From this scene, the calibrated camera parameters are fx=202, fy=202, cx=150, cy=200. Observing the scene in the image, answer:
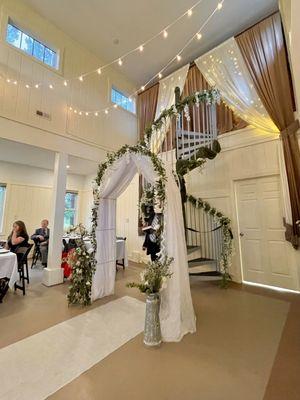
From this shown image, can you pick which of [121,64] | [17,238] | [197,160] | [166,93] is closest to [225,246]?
[197,160]

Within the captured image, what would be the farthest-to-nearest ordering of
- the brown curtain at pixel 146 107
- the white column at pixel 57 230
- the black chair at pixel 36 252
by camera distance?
the brown curtain at pixel 146 107, the black chair at pixel 36 252, the white column at pixel 57 230

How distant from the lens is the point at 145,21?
4.75 metres

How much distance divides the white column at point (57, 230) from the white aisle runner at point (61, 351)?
1.67m

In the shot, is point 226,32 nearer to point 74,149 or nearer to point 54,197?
point 74,149

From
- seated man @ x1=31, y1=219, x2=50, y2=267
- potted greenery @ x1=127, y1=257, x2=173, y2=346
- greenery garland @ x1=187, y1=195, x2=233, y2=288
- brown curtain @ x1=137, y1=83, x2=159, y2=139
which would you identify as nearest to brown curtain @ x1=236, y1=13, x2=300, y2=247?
greenery garland @ x1=187, y1=195, x2=233, y2=288

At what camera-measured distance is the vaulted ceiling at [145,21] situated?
173 inches

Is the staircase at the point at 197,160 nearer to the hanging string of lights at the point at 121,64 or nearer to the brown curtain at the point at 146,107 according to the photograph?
the brown curtain at the point at 146,107

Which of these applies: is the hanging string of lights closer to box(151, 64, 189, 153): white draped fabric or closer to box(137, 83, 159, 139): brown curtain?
box(137, 83, 159, 139): brown curtain

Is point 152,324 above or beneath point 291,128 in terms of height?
beneath

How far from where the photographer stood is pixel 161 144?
5.51 m

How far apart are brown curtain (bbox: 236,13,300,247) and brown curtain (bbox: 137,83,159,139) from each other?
2.61 metres

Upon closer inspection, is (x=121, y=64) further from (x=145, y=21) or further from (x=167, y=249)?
(x=167, y=249)

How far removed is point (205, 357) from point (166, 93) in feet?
19.7

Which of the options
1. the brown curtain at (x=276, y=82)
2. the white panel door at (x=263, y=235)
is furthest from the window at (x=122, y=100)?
the white panel door at (x=263, y=235)
